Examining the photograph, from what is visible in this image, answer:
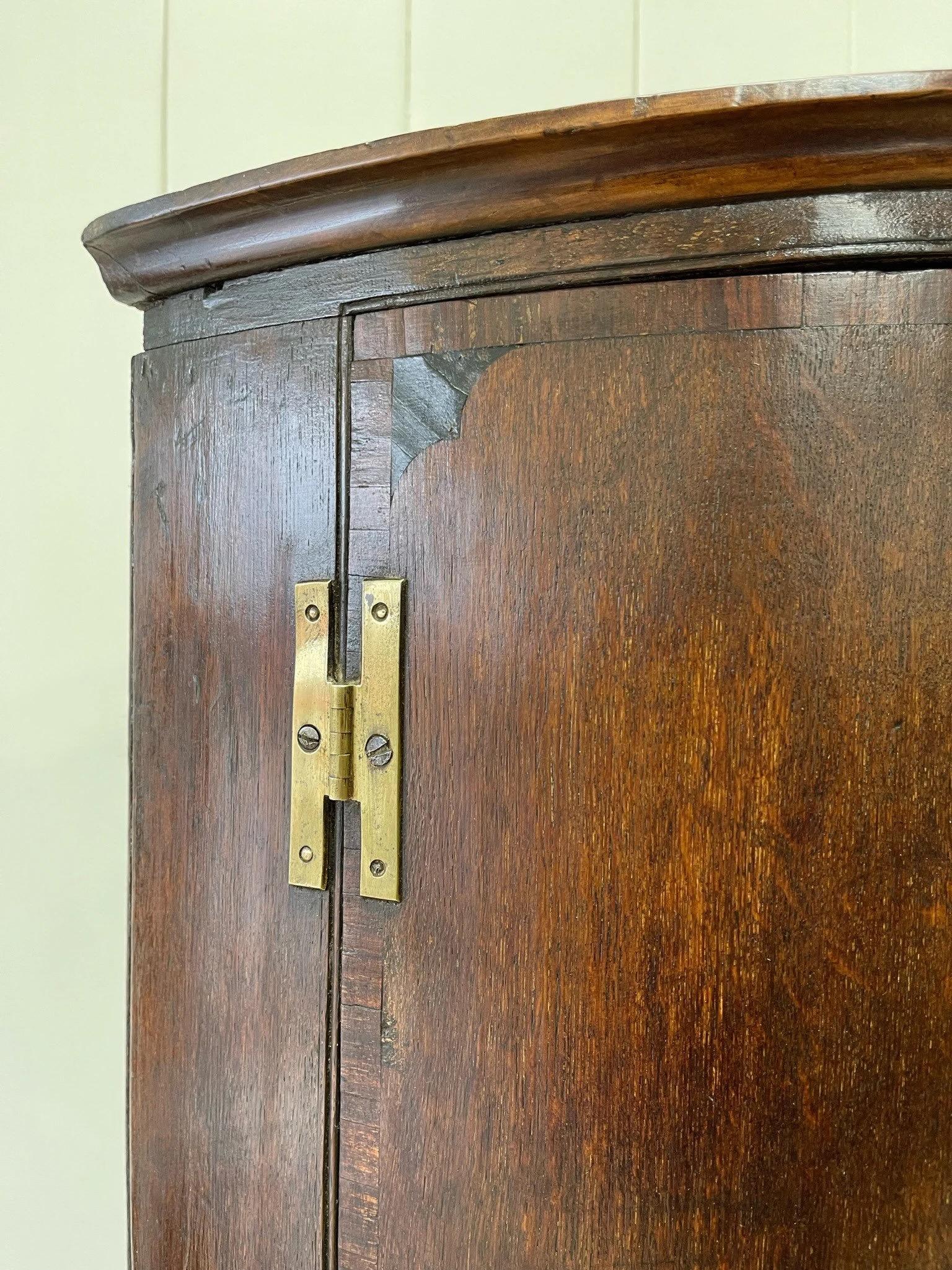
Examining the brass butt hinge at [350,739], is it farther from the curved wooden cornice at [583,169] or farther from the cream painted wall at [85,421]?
the cream painted wall at [85,421]

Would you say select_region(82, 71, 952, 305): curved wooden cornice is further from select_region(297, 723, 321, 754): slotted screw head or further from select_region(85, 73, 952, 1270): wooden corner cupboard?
select_region(297, 723, 321, 754): slotted screw head

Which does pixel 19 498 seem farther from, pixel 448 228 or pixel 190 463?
pixel 448 228

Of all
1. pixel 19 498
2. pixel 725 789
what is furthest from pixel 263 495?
pixel 19 498

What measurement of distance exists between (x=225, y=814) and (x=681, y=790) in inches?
9.7

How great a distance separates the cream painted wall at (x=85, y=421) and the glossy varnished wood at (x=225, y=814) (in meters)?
0.55

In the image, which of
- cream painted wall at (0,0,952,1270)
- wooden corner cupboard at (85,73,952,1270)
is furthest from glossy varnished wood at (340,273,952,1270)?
cream painted wall at (0,0,952,1270)

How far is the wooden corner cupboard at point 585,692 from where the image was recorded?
1.45 ft

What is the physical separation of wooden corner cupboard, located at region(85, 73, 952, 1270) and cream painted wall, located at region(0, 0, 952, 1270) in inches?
23.8

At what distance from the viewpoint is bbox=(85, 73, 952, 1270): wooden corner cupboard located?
1.45 ft

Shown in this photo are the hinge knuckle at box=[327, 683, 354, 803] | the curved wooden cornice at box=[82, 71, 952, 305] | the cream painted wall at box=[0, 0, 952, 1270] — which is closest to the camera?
the curved wooden cornice at box=[82, 71, 952, 305]

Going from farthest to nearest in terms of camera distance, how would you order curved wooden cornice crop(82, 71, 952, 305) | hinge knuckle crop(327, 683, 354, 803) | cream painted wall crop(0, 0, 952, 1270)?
1. cream painted wall crop(0, 0, 952, 1270)
2. hinge knuckle crop(327, 683, 354, 803)
3. curved wooden cornice crop(82, 71, 952, 305)

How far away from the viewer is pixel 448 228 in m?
0.49

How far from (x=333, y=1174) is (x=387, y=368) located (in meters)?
0.40

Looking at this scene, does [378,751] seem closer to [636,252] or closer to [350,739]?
[350,739]
